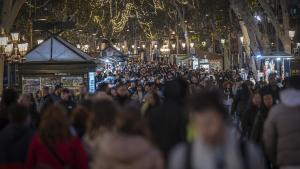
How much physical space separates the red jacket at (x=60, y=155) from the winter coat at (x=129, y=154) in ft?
6.82

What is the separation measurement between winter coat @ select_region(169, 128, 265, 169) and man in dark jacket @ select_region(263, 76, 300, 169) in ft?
6.38

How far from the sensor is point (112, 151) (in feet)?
15.5

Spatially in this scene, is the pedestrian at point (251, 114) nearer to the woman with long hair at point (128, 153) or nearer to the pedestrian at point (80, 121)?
the pedestrian at point (80, 121)

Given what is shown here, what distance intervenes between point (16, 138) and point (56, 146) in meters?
0.73

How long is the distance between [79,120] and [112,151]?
412 cm

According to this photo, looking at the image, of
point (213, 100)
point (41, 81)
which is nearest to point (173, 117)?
point (213, 100)

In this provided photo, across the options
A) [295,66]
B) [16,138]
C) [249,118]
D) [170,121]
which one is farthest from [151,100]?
[295,66]

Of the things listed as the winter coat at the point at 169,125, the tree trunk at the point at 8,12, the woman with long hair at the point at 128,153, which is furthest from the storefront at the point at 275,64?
the woman with long hair at the point at 128,153

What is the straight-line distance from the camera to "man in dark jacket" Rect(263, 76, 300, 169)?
6891mm

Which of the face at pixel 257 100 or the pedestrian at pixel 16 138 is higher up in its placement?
the face at pixel 257 100

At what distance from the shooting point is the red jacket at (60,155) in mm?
6859

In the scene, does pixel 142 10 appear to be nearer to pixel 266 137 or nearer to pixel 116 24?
pixel 116 24

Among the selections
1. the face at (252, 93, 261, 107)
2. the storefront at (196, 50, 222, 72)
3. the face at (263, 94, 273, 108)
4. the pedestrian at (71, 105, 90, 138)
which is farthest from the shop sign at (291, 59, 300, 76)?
the storefront at (196, 50, 222, 72)

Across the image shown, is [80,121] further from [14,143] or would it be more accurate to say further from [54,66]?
[54,66]
